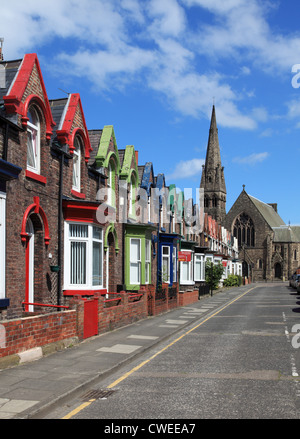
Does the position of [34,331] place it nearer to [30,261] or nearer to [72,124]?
[30,261]

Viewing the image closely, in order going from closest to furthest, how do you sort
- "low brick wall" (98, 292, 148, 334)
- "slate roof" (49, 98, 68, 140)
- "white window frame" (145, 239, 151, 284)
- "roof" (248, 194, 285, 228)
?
"low brick wall" (98, 292, 148, 334), "slate roof" (49, 98, 68, 140), "white window frame" (145, 239, 151, 284), "roof" (248, 194, 285, 228)

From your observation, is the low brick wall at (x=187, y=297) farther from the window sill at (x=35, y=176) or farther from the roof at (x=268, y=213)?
the roof at (x=268, y=213)

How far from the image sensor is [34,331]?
1163cm

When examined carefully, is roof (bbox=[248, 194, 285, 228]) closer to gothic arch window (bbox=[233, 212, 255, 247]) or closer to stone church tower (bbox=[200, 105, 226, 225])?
gothic arch window (bbox=[233, 212, 255, 247])

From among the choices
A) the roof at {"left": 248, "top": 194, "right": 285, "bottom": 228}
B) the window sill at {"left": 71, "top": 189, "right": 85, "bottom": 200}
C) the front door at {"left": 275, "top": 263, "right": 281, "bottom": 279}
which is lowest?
the front door at {"left": 275, "top": 263, "right": 281, "bottom": 279}

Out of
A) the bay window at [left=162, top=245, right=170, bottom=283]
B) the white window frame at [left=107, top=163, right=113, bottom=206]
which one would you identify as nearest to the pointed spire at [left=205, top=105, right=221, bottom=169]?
the bay window at [left=162, top=245, right=170, bottom=283]

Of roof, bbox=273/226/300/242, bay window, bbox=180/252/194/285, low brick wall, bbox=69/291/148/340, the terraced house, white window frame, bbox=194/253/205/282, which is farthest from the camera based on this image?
roof, bbox=273/226/300/242

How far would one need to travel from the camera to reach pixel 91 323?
49.9ft

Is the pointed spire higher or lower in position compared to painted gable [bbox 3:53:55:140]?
higher

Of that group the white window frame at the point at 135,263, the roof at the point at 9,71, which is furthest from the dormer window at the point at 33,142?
the white window frame at the point at 135,263

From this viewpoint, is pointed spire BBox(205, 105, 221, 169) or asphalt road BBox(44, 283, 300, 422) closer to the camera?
asphalt road BBox(44, 283, 300, 422)

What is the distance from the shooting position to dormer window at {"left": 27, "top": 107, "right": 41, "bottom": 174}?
14953mm

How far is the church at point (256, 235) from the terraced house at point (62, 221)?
7518cm

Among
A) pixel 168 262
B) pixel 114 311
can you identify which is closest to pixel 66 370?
pixel 114 311
